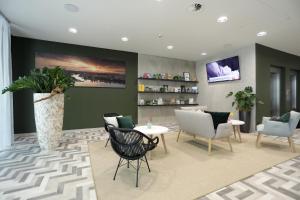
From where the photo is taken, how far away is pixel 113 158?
3.25m

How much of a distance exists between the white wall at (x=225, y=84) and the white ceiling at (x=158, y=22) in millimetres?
448

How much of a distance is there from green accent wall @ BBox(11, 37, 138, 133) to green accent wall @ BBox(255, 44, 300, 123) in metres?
4.39

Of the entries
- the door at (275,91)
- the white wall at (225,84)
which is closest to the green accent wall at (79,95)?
the white wall at (225,84)

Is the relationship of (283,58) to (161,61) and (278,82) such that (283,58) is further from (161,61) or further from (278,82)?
(161,61)

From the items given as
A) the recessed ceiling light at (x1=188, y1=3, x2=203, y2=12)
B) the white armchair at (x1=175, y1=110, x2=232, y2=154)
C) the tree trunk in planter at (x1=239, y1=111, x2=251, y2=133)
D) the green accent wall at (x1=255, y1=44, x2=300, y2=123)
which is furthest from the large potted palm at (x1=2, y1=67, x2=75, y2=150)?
the green accent wall at (x1=255, y1=44, x2=300, y2=123)

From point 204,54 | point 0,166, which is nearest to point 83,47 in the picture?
point 0,166

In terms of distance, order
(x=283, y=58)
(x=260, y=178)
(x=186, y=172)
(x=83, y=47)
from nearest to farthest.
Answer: (x=260, y=178), (x=186, y=172), (x=83, y=47), (x=283, y=58)

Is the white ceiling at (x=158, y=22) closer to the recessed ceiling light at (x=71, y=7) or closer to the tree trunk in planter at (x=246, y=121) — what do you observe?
the recessed ceiling light at (x=71, y=7)

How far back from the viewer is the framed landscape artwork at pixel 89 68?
534 cm

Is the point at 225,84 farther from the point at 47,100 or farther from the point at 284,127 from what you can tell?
the point at 47,100

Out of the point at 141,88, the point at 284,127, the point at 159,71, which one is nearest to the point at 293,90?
the point at 284,127

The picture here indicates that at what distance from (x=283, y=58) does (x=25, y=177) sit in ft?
28.1

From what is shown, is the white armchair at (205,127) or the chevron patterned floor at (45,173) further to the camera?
the white armchair at (205,127)

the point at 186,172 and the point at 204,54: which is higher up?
the point at 204,54
